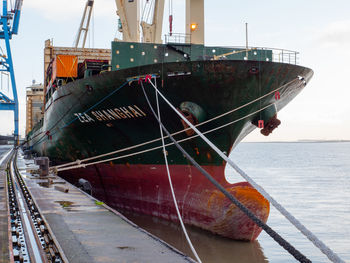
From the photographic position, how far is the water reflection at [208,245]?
10.7 m

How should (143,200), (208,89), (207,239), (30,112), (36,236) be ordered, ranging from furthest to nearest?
(30,112) < (143,200) < (208,89) < (207,239) < (36,236)

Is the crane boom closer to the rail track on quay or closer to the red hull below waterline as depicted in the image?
the red hull below waterline

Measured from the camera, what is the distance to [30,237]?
6.36 meters

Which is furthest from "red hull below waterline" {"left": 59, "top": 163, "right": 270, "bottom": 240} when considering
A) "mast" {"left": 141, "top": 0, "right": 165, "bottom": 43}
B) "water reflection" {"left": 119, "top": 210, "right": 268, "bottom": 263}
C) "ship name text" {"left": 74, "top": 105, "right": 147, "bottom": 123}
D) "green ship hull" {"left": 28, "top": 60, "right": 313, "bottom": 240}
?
"mast" {"left": 141, "top": 0, "right": 165, "bottom": 43}

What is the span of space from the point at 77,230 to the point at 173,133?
6.48m

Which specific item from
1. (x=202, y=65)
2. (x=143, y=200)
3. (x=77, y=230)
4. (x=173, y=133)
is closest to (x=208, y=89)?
(x=202, y=65)

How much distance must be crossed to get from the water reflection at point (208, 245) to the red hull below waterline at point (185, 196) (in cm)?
20

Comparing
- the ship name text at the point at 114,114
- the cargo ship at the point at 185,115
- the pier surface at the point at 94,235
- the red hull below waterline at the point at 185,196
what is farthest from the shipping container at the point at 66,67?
the pier surface at the point at 94,235

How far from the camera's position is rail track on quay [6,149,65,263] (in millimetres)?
5376

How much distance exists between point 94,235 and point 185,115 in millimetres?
6620

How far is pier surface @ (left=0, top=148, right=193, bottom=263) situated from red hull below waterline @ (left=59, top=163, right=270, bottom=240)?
3.43m

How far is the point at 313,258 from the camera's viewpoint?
11.8 m

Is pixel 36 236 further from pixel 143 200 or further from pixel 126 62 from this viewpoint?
pixel 126 62

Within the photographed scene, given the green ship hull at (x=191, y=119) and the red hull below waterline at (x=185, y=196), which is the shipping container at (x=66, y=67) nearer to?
the green ship hull at (x=191, y=119)
